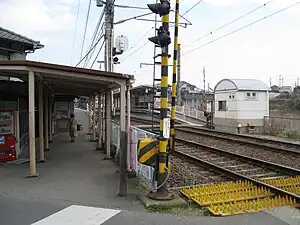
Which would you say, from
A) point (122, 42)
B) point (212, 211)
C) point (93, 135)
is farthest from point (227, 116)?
point (212, 211)

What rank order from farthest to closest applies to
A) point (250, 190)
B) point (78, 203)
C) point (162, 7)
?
point (250, 190), point (78, 203), point (162, 7)

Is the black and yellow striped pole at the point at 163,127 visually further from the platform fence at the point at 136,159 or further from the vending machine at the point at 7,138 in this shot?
the vending machine at the point at 7,138

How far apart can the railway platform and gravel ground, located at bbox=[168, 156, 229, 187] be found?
1497mm

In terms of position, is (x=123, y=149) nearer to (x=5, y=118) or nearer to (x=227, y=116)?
(x=5, y=118)

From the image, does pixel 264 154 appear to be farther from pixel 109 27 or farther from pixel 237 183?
pixel 109 27

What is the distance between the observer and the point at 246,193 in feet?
24.6

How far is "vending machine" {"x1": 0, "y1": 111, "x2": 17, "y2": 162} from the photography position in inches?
465

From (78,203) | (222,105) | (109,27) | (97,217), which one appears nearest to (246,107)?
(222,105)

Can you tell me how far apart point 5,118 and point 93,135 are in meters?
7.97

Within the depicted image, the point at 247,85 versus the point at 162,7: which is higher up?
the point at 162,7

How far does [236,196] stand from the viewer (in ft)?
23.7

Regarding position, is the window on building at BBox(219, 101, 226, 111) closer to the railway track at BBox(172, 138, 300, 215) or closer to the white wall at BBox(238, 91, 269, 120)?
the white wall at BBox(238, 91, 269, 120)

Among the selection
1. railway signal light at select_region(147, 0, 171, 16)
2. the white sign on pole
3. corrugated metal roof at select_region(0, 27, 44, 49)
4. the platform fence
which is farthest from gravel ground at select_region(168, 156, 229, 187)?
corrugated metal roof at select_region(0, 27, 44, 49)

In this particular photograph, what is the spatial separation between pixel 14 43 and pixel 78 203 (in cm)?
1169
